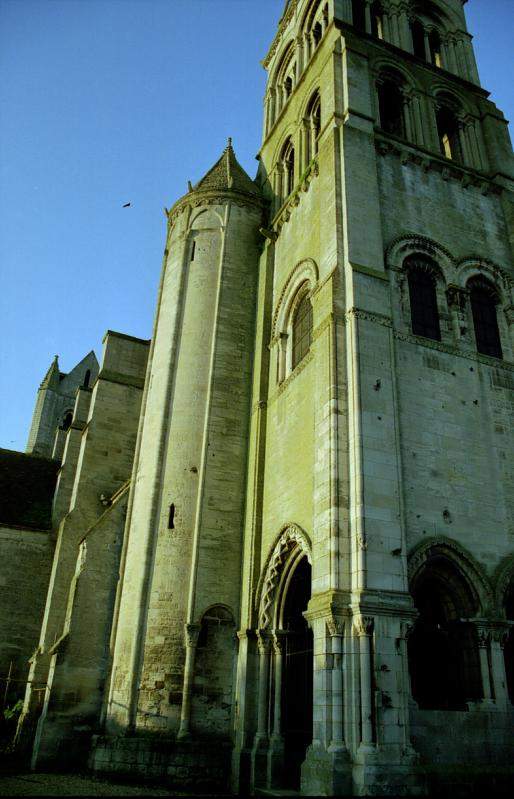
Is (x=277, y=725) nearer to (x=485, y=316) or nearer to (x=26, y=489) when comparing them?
(x=485, y=316)

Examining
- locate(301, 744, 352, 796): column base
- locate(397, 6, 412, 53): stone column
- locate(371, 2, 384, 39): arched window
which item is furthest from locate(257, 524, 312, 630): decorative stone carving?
locate(371, 2, 384, 39): arched window

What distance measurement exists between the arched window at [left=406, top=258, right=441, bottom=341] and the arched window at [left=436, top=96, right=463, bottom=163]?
6.67m

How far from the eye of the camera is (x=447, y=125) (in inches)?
828

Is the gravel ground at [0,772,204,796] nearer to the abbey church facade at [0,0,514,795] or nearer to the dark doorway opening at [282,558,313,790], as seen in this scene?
the abbey church facade at [0,0,514,795]

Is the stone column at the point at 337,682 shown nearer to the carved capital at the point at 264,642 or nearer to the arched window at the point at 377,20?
the carved capital at the point at 264,642

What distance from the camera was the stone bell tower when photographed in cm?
1067

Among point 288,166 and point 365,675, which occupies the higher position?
point 288,166

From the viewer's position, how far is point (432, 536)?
12344mm

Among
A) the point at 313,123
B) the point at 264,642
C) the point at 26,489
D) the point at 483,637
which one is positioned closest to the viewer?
the point at 483,637

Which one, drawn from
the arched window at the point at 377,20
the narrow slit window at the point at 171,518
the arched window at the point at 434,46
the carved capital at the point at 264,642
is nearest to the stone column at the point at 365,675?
the carved capital at the point at 264,642

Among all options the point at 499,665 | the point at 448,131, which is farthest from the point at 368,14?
the point at 499,665

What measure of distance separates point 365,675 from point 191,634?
5664mm

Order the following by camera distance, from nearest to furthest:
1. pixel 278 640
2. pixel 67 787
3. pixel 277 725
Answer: pixel 67 787, pixel 277 725, pixel 278 640

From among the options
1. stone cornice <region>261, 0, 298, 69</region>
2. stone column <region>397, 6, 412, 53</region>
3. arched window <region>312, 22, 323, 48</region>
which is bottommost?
stone column <region>397, 6, 412, 53</region>
